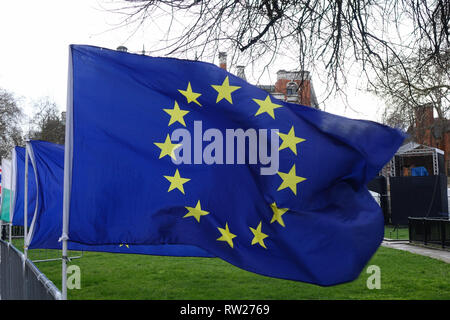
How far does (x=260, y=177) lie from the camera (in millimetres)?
3809

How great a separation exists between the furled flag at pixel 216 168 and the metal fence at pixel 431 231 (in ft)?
45.8

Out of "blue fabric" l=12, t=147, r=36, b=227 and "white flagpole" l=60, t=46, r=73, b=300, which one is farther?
"blue fabric" l=12, t=147, r=36, b=227

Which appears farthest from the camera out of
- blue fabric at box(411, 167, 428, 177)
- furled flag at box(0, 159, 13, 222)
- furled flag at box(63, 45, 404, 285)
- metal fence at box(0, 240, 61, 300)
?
blue fabric at box(411, 167, 428, 177)

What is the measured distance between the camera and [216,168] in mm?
3779

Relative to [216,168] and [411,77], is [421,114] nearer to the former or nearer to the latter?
[411,77]

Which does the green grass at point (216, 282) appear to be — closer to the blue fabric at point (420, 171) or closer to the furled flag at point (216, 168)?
the furled flag at point (216, 168)

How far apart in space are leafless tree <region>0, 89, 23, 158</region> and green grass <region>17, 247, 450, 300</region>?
35841 millimetres

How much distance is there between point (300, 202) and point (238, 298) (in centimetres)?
436

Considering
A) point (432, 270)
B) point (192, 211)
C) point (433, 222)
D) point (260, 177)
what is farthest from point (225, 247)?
point (433, 222)

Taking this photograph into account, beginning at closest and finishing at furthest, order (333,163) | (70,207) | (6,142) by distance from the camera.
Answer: (70,207)
(333,163)
(6,142)

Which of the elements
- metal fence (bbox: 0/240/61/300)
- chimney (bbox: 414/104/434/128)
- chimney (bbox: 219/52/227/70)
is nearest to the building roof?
chimney (bbox: 414/104/434/128)

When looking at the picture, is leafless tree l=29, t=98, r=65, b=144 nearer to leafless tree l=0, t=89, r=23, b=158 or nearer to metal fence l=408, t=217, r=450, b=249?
leafless tree l=0, t=89, r=23, b=158

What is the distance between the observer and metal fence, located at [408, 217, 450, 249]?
16.2 m

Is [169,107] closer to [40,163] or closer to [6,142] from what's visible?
[40,163]
